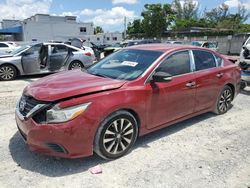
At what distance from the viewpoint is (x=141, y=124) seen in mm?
4016

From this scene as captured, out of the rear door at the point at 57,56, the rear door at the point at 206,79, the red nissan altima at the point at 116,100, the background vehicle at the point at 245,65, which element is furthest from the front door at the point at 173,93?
the rear door at the point at 57,56

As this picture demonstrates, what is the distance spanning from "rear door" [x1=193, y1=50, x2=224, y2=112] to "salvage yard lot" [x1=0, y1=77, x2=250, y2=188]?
56cm

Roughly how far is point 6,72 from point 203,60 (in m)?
7.70

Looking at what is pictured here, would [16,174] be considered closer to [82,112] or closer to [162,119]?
[82,112]

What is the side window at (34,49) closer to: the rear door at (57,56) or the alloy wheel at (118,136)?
the rear door at (57,56)

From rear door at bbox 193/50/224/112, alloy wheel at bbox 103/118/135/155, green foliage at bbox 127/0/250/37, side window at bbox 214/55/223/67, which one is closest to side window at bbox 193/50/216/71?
rear door at bbox 193/50/224/112

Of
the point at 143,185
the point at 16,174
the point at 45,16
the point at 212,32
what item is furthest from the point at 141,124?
the point at 45,16

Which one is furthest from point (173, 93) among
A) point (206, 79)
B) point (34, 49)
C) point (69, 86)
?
point (34, 49)

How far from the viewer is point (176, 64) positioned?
461cm

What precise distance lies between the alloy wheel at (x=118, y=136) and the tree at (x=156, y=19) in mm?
48700

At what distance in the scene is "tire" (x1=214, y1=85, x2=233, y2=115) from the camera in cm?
561

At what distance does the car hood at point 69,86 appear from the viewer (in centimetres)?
343

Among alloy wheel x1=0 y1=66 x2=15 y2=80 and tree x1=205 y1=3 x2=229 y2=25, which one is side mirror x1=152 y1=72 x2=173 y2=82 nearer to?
alloy wheel x1=0 y1=66 x2=15 y2=80

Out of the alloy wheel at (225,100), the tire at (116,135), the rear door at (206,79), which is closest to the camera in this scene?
the tire at (116,135)
